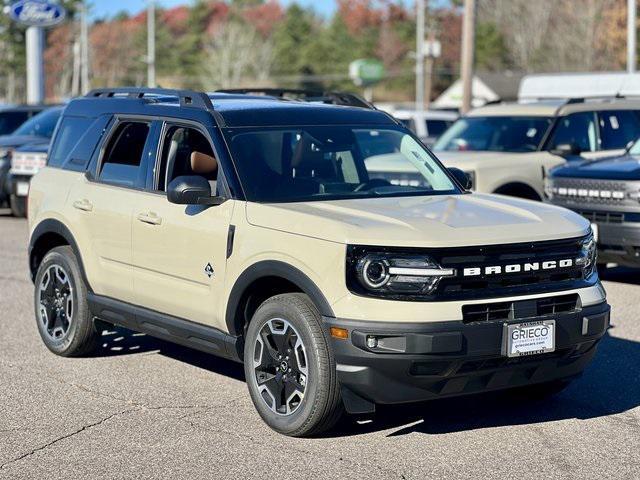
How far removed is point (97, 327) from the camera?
780 centimetres

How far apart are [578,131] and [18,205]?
879cm

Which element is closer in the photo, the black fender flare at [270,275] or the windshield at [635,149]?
the black fender flare at [270,275]

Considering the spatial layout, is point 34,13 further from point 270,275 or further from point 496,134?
point 270,275

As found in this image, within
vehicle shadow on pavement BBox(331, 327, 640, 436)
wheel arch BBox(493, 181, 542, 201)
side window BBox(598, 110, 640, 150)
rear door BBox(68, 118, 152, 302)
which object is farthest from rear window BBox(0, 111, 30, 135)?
vehicle shadow on pavement BBox(331, 327, 640, 436)

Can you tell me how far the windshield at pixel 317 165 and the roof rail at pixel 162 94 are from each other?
0.35m

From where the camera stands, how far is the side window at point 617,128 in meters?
14.1

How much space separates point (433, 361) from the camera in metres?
5.53

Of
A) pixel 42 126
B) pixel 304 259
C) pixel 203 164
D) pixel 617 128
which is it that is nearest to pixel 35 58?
pixel 42 126

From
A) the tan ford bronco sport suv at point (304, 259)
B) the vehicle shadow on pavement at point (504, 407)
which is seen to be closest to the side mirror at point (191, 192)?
the tan ford bronco sport suv at point (304, 259)

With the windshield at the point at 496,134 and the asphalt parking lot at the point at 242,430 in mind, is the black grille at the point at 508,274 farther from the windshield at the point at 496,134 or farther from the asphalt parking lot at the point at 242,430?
the windshield at the point at 496,134

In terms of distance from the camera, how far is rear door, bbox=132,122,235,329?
6.45 meters

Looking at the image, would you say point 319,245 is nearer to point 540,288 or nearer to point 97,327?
point 540,288

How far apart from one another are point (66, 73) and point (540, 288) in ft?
269

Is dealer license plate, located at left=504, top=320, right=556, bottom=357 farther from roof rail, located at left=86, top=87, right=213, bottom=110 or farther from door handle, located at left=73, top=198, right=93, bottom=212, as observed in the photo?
door handle, located at left=73, top=198, right=93, bottom=212
